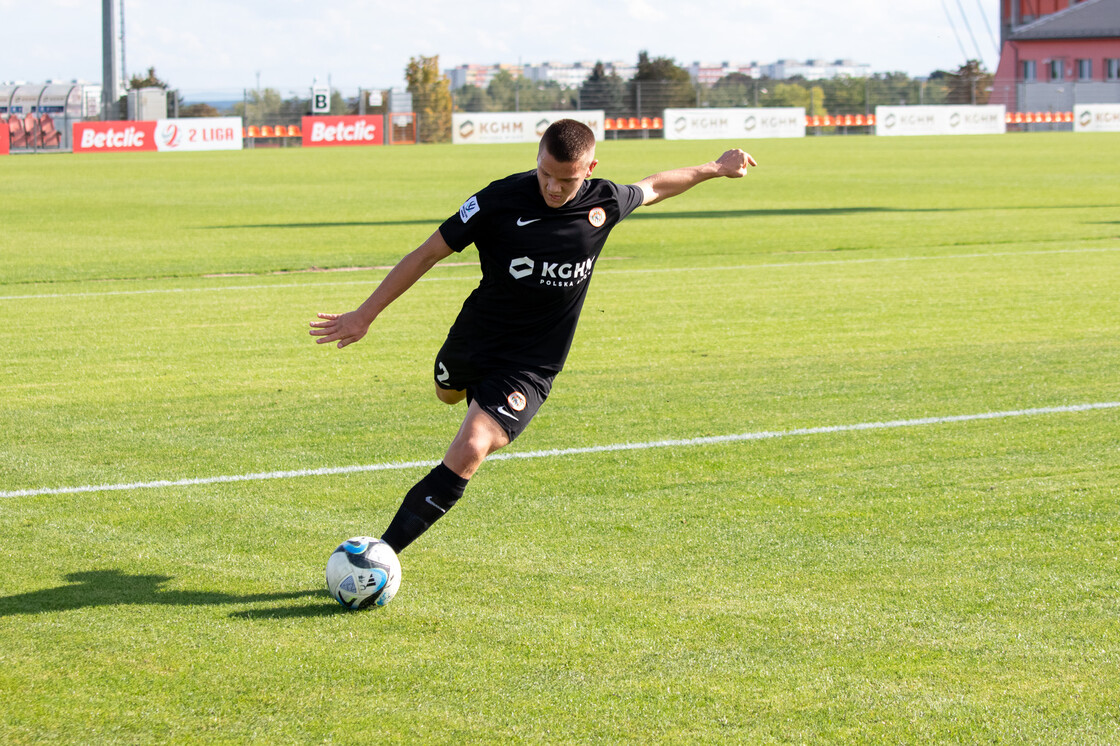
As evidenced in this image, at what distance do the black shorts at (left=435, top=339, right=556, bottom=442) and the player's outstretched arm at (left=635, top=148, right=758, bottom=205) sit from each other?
41.5 inches

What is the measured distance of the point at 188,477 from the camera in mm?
6492

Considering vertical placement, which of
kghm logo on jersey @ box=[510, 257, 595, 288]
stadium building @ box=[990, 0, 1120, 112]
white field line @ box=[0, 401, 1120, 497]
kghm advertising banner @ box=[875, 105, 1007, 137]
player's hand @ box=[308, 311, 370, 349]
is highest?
stadium building @ box=[990, 0, 1120, 112]

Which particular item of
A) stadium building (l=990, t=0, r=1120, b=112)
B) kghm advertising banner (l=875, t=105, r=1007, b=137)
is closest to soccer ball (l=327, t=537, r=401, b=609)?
kghm advertising banner (l=875, t=105, r=1007, b=137)

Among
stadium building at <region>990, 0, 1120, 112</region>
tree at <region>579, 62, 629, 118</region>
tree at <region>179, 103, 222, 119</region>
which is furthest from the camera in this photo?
stadium building at <region>990, 0, 1120, 112</region>

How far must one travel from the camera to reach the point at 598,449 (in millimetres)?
7094

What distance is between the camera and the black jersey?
4988 millimetres

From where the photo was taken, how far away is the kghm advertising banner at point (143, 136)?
5300cm

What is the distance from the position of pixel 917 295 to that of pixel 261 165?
101 feet

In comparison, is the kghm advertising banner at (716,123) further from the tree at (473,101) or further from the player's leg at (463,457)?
the player's leg at (463,457)

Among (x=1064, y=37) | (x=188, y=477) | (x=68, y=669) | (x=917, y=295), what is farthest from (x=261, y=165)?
(x=1064, y=37)

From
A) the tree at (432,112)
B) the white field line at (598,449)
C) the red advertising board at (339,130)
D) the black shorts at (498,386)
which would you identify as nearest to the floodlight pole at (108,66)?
the red advertising board at (339,130)

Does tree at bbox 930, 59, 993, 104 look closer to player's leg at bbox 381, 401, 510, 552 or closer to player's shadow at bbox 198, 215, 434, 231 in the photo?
player's shadow at bbox 198, 215, 434, 231

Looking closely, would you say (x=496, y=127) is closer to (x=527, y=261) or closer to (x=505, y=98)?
(x=505, y=98)

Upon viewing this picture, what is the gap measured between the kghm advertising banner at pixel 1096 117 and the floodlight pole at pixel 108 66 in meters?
50.7
